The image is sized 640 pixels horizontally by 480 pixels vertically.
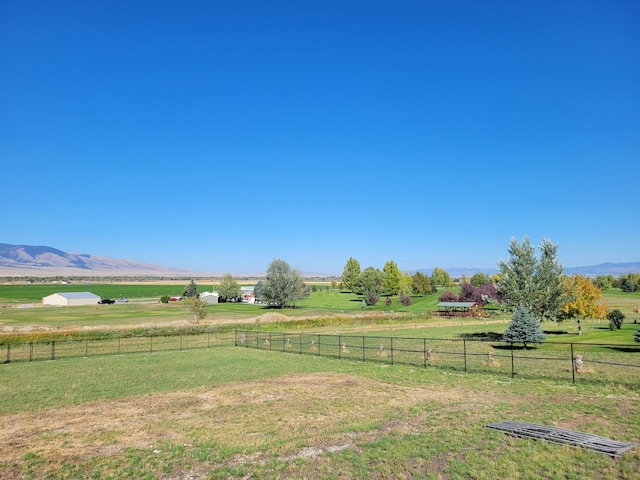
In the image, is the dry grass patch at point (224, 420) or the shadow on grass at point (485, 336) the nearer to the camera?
the dry grass patch at point (224, 420)

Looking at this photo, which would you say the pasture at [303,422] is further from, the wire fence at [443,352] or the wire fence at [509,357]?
the wire fence at [443,352]

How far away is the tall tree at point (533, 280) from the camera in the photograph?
47906mm

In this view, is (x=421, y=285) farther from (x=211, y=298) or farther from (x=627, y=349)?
(x=627, y=349)

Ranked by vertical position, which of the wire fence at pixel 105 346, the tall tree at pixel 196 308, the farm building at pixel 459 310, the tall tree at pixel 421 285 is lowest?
the wire fence at pixel 105 346

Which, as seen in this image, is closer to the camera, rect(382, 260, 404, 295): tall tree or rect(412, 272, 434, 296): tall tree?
rect(382, 260, 404, 295): tall tree

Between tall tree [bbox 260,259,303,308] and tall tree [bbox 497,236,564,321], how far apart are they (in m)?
60.2

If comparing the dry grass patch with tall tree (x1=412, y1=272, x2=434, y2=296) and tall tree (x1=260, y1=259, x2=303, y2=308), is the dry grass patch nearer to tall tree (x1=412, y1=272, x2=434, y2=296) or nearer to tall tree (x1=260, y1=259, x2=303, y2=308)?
tall tree (x1=260, y1=259, x2=303, y2=308)

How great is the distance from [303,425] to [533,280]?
132 ft

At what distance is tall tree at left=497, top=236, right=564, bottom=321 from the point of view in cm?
4791

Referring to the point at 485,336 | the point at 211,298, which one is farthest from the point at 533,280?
the point at 211,298

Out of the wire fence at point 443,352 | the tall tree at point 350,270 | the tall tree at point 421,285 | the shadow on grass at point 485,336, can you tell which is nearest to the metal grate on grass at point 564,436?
the wire fence at point 443,352

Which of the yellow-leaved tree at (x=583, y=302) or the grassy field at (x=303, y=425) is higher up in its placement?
the yellow-leaved tree at (x=583, y=302)

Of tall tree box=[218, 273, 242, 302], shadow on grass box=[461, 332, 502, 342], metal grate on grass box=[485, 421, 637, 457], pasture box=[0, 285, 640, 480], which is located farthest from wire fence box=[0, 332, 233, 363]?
tall tree box=[218, 273, 242, 302]

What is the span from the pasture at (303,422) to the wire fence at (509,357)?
3.20ft
